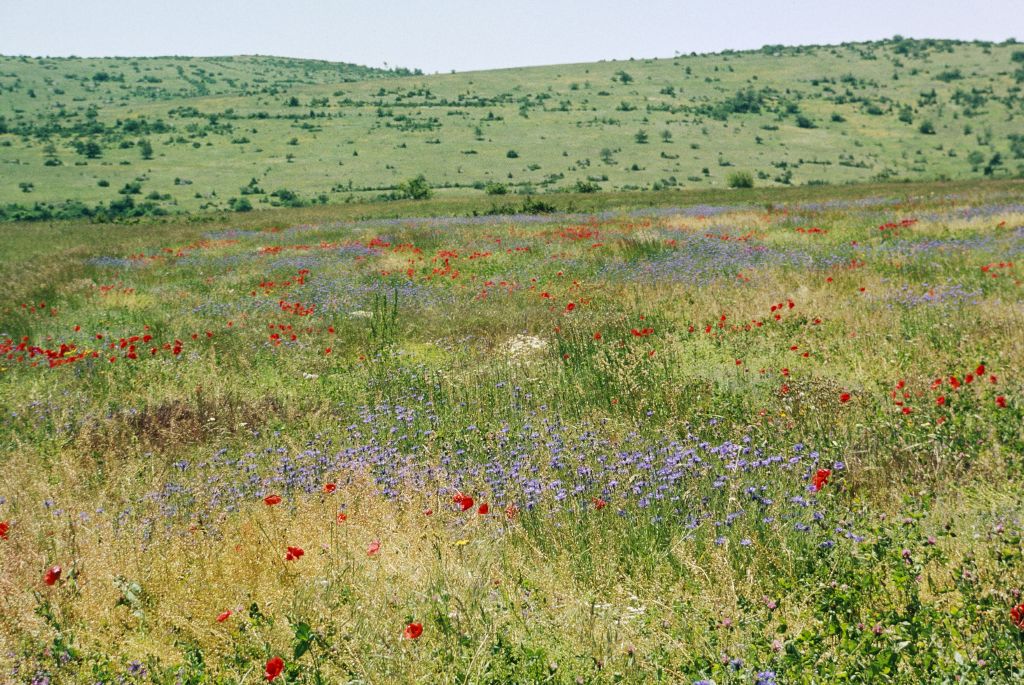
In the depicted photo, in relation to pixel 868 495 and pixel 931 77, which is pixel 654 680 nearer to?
pixel 868 495

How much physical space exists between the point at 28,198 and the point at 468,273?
187 ft

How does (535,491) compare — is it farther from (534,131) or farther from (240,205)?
(534,131)

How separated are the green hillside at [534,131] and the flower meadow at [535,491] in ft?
149

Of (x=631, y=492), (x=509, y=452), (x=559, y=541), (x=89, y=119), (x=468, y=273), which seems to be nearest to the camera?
(x=559, y=541)

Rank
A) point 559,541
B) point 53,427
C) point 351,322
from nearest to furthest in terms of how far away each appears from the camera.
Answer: point 559,541
point 53,427
point 351,322

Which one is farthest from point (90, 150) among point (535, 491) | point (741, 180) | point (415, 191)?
point (535, 491)

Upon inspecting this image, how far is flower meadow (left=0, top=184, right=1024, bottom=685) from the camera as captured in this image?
9.55ft

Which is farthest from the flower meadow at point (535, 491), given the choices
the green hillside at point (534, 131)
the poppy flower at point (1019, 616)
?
the green hillside at point (534, 131)

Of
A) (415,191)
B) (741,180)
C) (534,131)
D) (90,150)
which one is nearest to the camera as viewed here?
(415,191)

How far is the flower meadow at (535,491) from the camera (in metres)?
2.91

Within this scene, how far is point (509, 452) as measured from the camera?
4977 millimetres

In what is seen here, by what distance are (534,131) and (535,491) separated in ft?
293

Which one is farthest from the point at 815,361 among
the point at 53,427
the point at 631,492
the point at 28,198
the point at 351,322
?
the point at 28,198

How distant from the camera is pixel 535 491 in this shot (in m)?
4.24
